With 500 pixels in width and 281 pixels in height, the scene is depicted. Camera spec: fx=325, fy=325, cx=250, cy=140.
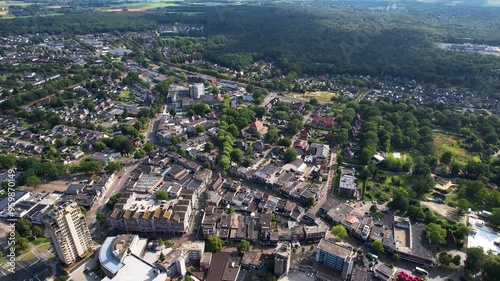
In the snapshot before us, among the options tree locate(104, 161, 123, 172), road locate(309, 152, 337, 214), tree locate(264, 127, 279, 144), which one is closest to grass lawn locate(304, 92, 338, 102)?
tree locate(264, 127, 279, 144)

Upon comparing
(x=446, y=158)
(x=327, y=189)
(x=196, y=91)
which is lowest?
(x=327, y=189)

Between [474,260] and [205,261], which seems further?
[205,261]

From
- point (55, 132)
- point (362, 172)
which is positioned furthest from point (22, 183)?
point (362, 172)

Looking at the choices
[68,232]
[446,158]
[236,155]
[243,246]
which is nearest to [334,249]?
[243,246]

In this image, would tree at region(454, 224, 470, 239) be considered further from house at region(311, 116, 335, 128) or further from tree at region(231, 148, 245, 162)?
house at region(311, 116, 335, 128)

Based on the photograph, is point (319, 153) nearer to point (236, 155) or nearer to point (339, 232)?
point (236, 155)

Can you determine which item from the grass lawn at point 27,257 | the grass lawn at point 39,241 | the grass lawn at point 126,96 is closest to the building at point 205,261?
the grass lawn at point 27,257
